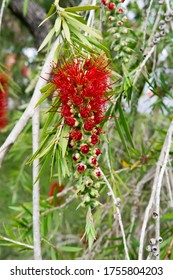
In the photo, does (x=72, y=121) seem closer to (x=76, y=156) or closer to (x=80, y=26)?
(x=76, y=156)

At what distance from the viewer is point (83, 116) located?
0.94 metres

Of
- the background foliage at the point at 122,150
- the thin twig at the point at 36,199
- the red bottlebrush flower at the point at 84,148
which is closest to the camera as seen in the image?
the red bottlebrush flower at the point at 84,148

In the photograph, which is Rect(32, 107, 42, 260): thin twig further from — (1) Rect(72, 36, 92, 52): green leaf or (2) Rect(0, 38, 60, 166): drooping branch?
(1) Rect(72, 36, 92, 52): green leaf

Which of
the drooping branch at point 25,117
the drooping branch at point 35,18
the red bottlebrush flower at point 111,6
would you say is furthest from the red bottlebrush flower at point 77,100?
the drooping branch at point 35,18

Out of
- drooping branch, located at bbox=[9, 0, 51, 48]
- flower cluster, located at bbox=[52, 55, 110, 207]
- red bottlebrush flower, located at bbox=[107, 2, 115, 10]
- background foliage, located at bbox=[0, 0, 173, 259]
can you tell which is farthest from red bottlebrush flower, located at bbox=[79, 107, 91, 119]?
drooping branch, located at bbox=[9, 0, 51, 48]

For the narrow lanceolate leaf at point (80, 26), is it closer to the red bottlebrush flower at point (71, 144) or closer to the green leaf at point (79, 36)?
the green leaf at point (79, 36)

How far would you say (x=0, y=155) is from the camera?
3.30 ft

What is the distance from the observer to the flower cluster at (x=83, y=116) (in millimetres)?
940

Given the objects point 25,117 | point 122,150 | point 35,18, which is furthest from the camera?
point 35,18

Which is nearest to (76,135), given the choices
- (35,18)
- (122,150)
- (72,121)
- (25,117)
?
(72,121)

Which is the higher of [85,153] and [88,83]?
[88,83]
